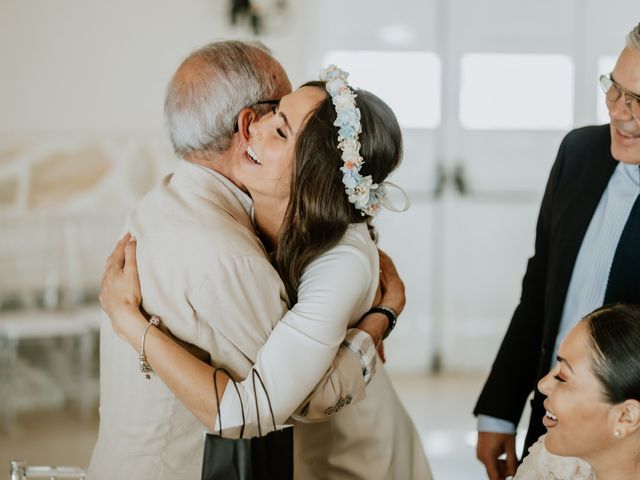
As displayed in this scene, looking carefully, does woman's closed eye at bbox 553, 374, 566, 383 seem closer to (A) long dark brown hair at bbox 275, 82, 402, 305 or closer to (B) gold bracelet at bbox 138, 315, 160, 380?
(A) long dark brown hair at bbox 275, 82, 402, 305

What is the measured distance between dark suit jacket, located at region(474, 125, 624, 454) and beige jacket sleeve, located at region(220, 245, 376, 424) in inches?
20.1

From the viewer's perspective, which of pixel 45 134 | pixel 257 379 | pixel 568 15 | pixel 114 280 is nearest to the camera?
pixel 257 379

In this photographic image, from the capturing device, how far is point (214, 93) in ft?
6.39

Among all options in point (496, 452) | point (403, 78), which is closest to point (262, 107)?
point (496, 452)

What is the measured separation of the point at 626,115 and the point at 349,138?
57cm

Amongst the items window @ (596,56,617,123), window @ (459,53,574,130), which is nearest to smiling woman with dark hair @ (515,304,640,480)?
window @ (459,53,574,130)

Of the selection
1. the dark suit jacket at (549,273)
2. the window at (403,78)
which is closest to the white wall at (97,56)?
the window at (403,78)

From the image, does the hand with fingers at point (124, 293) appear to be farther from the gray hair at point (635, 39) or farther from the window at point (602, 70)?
the window at point (602, 70)

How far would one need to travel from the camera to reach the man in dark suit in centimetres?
188

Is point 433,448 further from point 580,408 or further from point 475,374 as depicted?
point 580,408

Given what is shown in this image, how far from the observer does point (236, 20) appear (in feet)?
19.0

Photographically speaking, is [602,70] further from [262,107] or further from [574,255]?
[262,107]

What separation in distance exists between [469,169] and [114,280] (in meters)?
4.63

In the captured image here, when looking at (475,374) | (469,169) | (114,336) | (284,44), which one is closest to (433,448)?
(475,374)
